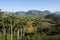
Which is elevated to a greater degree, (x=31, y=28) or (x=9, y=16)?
(x=9, y=16)

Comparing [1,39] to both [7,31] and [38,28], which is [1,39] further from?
[38,28]

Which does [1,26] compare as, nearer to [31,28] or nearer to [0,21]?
[0,21]

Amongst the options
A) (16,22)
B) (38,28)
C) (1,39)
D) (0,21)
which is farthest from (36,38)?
(38,28)

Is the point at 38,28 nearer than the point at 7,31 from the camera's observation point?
No

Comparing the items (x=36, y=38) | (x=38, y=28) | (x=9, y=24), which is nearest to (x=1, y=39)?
(x=36, y=38)

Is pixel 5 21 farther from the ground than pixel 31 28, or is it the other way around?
pixel 5 21

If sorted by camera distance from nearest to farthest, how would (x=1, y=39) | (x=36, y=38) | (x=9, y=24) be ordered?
(x=1, y=39) < (x=36, y=38) < (x=9, y=24)

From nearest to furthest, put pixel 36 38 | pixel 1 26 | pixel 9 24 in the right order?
pixel 36 38
pixel 9 24
pixel 1 26

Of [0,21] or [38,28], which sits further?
[38,28]

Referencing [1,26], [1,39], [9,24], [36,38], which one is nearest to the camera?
[1,39]
